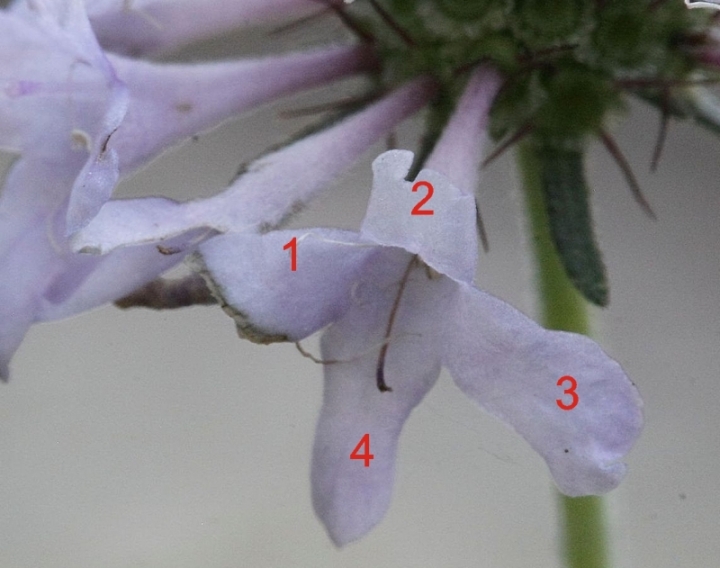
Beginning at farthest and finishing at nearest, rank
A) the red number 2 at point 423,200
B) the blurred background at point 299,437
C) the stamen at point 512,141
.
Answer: the blurred background at point 299,437, the stamen at point 512,141, the red number 2 at point 423,200

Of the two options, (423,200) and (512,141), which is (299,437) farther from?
(423,200)

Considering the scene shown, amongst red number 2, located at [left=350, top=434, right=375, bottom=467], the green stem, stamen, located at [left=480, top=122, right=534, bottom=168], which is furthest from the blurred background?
red number 2, located at [left=350, top=434, right=375, bottom=467]

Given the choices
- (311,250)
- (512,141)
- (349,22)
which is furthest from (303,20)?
(311,250)

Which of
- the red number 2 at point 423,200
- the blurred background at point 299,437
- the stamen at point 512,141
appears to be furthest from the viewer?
the blurred background at point 299,437

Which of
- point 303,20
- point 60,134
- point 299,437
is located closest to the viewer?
point 60,134

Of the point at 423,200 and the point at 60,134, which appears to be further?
the point at 60,134

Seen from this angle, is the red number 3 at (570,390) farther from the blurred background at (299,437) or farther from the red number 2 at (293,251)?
the blurred background at (299,437)

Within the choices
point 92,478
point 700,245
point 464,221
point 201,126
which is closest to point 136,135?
point 201,126

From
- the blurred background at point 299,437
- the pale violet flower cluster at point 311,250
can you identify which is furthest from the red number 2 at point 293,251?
the blurred background at point 299,437
